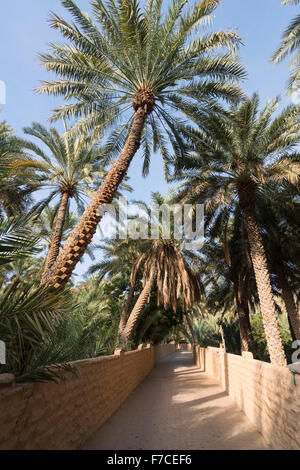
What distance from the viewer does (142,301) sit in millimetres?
13422

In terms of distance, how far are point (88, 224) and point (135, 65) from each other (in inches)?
222

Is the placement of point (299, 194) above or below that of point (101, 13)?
below

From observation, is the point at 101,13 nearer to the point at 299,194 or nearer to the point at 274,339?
the point at 299,194

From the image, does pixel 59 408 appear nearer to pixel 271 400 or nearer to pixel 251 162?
pixel 271 400

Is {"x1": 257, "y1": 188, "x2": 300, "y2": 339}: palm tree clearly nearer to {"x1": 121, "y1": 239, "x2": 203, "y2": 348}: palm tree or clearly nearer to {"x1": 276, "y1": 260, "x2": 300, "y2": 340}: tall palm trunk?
{"x1": 276, "y1": 260, "x2": 300, "y2": 340}: tall palm trunk

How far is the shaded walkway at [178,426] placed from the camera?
4.64 m

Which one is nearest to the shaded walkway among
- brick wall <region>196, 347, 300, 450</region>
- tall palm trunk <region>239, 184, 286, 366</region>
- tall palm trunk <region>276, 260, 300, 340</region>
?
brick wall <region>196, 347, 300, 450</region>

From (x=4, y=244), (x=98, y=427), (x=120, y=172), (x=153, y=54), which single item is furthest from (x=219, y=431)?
(x=153, y=54)

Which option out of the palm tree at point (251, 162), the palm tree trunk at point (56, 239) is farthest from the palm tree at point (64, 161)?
the palm tree at point (251, 162)

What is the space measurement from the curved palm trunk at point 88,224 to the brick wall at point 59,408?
153 cm

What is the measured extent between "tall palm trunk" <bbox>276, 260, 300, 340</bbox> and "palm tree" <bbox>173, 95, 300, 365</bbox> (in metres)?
3.95

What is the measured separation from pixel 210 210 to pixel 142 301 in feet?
18.0

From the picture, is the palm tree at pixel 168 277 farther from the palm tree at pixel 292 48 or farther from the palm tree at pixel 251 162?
the palm tree at pixel 292 48

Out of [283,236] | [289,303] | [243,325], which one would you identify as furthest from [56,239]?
[243,325]
